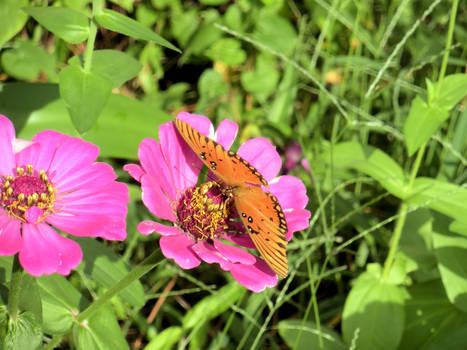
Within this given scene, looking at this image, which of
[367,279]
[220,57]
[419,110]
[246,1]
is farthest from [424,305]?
[246,1]

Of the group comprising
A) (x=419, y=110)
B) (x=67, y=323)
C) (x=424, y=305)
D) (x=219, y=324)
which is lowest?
(x=219, y=324)

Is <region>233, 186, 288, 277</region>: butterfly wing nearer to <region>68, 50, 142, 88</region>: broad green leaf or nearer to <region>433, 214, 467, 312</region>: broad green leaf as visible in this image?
<region>68, 50, 142, 88</region>: broad green leaf

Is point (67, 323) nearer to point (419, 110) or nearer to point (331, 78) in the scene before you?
point (419, 110)

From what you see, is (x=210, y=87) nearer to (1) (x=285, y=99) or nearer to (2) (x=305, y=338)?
(1) (x=285, y=99)

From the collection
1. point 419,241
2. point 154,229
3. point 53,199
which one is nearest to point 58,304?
point 53,199

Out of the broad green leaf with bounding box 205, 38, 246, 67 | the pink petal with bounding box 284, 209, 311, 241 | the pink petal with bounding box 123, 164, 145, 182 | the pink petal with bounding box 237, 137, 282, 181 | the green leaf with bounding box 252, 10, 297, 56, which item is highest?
the pink petal with bounding box 123, 164, 145, 182

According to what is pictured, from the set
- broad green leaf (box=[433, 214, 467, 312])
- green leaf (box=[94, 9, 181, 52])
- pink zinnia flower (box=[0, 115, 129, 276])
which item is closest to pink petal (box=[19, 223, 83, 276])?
pink zinnia flower (box=[0, 115, 129, 276])

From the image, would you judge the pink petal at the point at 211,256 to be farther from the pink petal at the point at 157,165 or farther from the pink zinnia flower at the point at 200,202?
the pink petal at the point at 157,165
